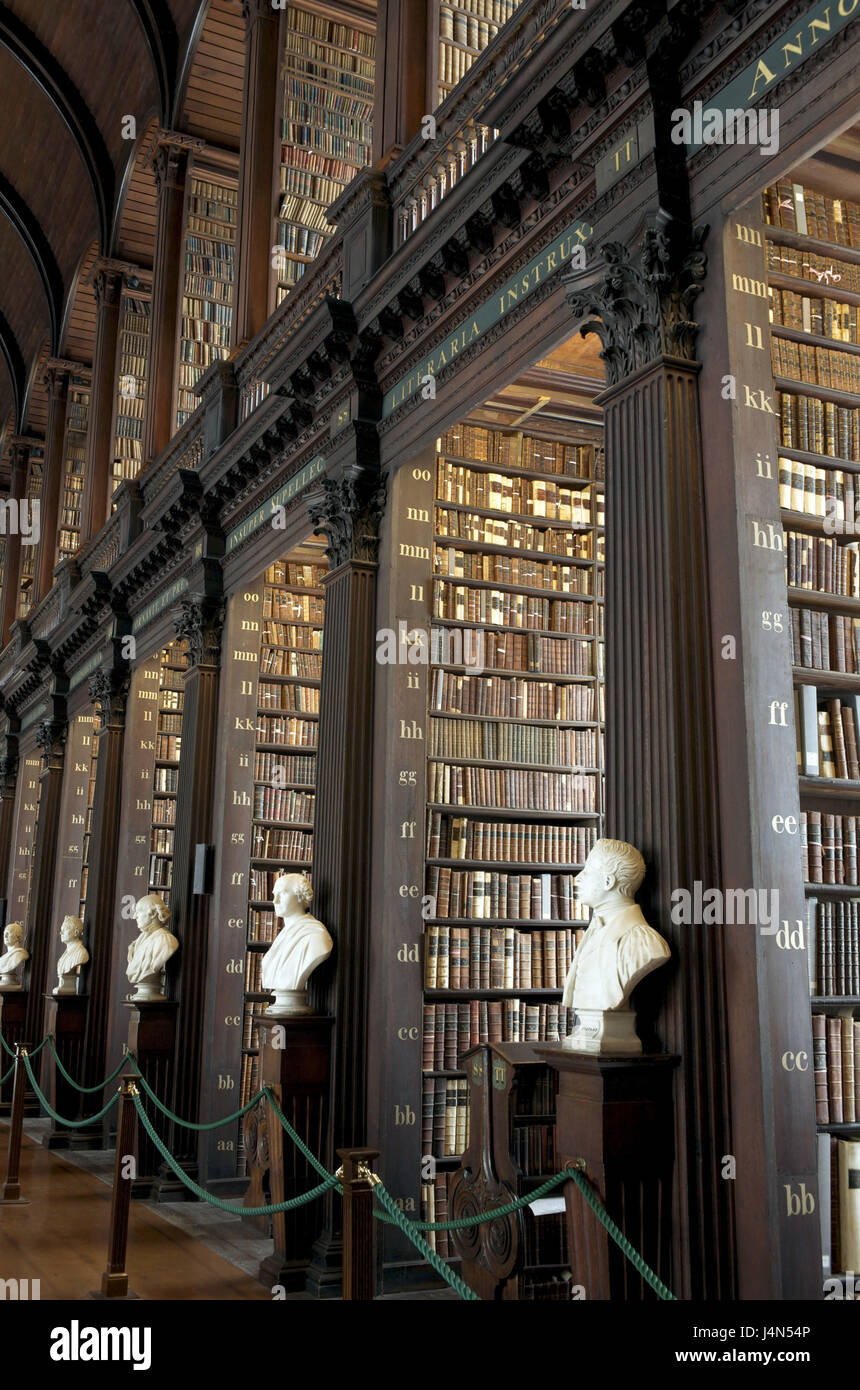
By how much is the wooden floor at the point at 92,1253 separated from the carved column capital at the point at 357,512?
133 inches

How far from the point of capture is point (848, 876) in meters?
3.91

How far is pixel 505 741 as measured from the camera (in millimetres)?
6215

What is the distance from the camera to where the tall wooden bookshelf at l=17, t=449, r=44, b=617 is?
55.8 ft

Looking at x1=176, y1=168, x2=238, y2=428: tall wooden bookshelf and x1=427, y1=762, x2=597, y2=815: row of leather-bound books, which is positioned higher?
x1=176, y1=168, x2=238, y2=428: tall wooden bookshelf

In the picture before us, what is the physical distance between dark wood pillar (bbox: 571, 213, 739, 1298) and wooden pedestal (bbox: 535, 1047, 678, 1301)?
5 cm

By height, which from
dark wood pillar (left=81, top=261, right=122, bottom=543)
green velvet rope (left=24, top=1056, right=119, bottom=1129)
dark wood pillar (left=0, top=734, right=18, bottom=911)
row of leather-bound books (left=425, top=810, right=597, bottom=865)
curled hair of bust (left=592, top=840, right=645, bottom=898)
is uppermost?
dark wood pillar (left=81, top=261, right=122, bottom=543)

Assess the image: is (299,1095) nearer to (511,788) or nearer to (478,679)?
(511,788)

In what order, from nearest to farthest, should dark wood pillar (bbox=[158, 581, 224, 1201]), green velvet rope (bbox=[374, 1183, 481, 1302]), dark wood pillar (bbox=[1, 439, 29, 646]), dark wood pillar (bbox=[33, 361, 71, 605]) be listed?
green velvet rope (bbox=[374, 1183, 481, 1302]), dark wood pillar (bbox=[158, 581, 224, 1201]), dark wood pillar (bbox=[33, 361, 71, 605]), dark wood pillar (bbox=[1, 439, 29, 646])

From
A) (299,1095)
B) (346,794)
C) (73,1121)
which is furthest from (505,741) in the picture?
(73,1121)

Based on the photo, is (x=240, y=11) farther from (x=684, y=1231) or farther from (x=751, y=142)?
(x=684, y=1231)

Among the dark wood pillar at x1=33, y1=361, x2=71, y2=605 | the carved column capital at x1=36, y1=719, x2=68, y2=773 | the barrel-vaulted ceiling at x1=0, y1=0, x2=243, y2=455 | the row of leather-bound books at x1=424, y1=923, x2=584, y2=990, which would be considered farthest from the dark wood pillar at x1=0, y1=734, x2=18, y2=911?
the row of leather-bound books at x1=424, y1=923, x2=584, y2=990

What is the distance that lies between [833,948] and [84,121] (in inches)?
469

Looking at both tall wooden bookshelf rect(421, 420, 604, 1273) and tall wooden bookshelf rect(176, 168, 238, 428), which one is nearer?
tall wooden bookshelf rect(421, 420, 604, 1273)

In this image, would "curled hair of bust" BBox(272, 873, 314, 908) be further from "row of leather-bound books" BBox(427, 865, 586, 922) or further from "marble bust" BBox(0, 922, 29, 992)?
"marble bust" BBox(0, 922, 29, 992)
